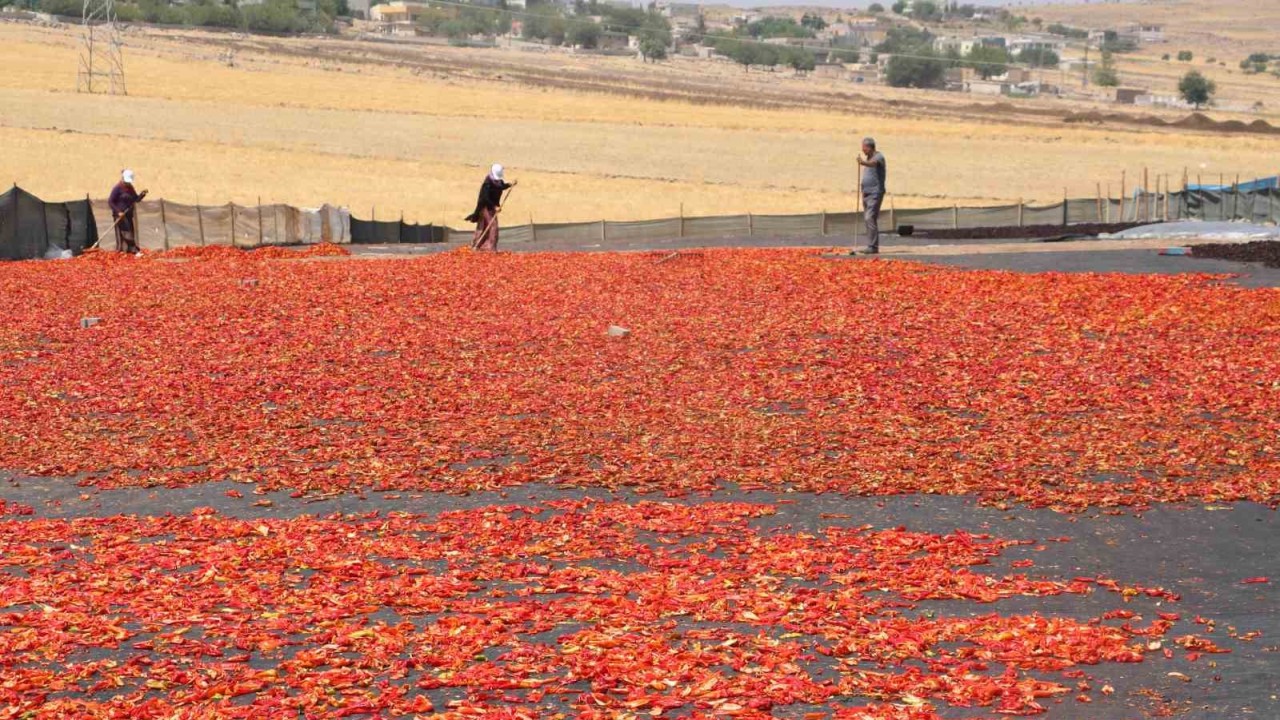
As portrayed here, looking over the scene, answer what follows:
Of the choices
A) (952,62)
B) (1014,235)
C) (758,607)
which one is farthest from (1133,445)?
(952,62)

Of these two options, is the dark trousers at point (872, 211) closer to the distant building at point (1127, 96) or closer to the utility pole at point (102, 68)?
the utility pole at point (102, 68)

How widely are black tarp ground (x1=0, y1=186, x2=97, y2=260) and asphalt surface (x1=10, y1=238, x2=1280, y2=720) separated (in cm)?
2151

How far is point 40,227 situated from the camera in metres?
34.8

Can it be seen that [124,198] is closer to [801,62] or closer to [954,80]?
[954,80]

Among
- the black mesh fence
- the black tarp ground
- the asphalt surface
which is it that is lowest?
the asphalt surface

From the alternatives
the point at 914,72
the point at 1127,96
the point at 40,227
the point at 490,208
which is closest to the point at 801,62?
the point at 914,72

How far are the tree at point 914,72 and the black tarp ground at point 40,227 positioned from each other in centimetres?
14886

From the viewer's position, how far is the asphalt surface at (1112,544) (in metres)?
8.20

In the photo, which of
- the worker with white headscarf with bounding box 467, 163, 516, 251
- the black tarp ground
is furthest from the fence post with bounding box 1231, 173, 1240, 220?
the black tarp ground

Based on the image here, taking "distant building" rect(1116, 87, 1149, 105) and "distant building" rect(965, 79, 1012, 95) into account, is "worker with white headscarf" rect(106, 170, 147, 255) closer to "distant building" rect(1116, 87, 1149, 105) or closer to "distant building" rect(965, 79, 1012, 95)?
"distant building" rect(965, 79, 1012, 95)

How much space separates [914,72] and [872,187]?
154 meters

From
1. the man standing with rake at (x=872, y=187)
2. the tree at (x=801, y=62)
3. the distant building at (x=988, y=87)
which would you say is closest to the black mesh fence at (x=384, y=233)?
the man standing with rake at (x=872, y=187)

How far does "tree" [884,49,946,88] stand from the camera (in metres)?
177

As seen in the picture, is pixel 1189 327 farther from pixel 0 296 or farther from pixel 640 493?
pixel 0 296
